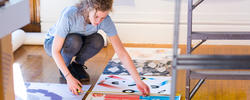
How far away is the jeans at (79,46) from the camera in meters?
2.51

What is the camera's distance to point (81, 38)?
Result: 2561 millimetres

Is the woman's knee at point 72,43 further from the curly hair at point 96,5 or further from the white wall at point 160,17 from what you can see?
the white wall at point 160,17

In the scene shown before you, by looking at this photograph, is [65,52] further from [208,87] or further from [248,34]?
[248,34]

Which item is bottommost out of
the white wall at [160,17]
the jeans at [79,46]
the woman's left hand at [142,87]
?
the woman's left hand at [142,87]

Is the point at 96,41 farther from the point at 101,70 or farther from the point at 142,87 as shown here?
the point at 142,87

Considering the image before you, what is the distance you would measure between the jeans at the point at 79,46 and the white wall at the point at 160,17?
2.53 ft

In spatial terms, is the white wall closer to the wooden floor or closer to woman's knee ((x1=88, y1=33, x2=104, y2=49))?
the wooden floor

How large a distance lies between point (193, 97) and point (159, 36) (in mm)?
1103

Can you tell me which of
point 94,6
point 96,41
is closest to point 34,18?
point 96,41

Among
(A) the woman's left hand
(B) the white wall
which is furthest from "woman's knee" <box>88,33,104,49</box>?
(B) the white wall

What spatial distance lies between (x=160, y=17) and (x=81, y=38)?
3.35 ft

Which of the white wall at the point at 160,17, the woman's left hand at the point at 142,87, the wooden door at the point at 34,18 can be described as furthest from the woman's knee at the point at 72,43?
the wooden door at the point at 34,18

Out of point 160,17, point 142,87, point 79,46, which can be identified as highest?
point 160,17

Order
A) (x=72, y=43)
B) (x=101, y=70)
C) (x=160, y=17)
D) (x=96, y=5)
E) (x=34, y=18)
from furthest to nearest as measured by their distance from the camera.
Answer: (x=34, y=18) < (x=160, y=17) < (x=101, y=70) < (x=72, y=43) < (x=96, y=5)
